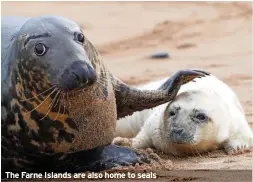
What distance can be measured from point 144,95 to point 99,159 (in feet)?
2.71

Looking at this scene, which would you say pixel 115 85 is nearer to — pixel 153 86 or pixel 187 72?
pixel 187 72

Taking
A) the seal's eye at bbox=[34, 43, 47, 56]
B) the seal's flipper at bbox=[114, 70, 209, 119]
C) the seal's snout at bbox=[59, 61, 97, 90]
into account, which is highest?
the seal's eye at bbox=[34, 43, 47, 56]

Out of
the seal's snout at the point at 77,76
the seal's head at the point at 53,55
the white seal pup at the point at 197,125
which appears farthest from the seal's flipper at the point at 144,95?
the seal's snout at the point at 77,76

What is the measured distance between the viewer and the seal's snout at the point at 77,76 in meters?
4.50

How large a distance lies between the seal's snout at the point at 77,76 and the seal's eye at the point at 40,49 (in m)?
0.24

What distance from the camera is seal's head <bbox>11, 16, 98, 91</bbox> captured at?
4547 mm

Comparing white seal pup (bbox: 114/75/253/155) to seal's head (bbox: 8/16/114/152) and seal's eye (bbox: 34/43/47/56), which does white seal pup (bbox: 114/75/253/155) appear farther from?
seal's eye (bbox: 34/43/47/56)

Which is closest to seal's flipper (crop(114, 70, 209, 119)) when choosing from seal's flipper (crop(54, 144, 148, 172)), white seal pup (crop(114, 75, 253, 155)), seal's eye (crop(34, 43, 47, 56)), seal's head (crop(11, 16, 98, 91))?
white seal pup (crop(114, 75, 253, 155))

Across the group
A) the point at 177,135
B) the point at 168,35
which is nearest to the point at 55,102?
the point at 177,135

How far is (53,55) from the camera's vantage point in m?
4.69

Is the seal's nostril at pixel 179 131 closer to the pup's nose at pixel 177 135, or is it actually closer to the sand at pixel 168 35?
the pup's nose at pixel 177 135

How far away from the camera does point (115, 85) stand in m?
5.67

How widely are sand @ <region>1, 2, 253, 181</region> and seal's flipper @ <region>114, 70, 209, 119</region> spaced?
51 centimetres

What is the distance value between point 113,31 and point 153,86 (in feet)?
24.1
